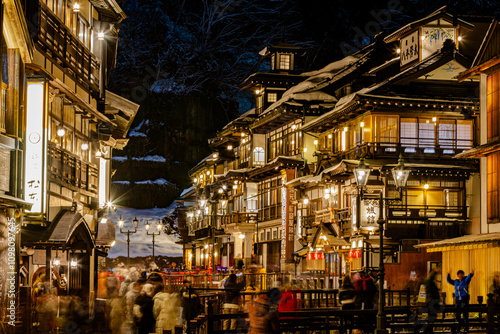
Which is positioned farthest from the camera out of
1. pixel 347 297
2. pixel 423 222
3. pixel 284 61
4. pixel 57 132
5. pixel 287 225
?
pixel 284 61

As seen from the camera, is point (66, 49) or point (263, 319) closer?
point (263, 319)

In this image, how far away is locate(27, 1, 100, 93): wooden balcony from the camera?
1923cm

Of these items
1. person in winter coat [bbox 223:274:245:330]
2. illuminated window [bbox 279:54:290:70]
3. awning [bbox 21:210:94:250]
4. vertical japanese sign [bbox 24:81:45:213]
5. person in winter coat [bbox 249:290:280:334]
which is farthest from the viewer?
illuminated window [bbox 279:54:290:70]

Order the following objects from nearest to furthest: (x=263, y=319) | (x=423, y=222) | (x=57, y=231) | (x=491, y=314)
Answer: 1. (x=263, y=319)
2. (x=491, y=314)
3. (x=57, y=231)
4. (x=423, y=222)

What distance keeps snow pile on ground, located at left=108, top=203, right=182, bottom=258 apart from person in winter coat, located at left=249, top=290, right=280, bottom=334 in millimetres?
57082

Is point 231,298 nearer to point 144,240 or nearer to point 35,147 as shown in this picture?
point 35,147

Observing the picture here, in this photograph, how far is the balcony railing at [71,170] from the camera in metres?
21.5

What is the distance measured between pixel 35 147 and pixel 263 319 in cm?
900

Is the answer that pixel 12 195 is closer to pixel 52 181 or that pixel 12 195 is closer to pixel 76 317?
pixel 76 317

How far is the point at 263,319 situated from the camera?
463 inches

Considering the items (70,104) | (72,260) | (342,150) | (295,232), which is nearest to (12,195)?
(70,104)

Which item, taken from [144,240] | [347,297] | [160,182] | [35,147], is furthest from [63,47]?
[160,182]

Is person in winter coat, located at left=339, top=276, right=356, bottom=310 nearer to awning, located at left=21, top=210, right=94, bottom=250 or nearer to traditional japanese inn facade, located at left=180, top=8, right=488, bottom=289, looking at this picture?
awning, located at left=21, top=210, right=94, bottom=250

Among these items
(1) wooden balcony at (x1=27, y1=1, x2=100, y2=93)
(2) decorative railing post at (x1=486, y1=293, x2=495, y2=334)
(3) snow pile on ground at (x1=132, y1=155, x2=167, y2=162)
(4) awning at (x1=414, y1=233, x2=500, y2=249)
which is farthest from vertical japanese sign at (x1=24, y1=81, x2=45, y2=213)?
(3) snow pile on ground at (x1=132, y1=155, x2=167, y2=162)
